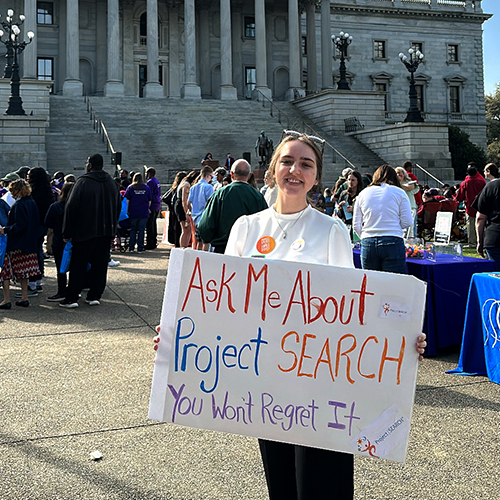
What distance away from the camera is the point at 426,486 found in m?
3.70

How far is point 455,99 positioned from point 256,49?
983 inches

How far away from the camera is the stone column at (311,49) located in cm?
5134

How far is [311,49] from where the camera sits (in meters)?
51.5

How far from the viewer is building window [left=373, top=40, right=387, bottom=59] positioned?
58441 mm

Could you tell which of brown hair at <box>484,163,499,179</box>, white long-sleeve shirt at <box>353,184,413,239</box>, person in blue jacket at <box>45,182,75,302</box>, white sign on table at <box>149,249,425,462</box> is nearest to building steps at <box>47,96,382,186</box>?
brown hair at <box>484,163,499,179</box>

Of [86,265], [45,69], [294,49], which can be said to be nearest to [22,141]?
[45,69]

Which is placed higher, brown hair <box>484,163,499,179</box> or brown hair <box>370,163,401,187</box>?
brown hair <box>484,163,499,179</box>

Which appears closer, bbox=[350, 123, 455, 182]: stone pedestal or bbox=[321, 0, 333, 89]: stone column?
bbox=[350, 123, 455, 182]: stone pedestal

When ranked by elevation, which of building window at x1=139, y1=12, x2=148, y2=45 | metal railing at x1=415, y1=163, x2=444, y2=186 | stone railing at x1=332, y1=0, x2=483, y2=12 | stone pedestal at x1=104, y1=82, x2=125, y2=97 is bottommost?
metal railing at x1=415, y1=163, x2=444, y2=186

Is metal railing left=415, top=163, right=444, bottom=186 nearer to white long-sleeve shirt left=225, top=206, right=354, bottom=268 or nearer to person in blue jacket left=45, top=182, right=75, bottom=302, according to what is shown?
person in blue jacket left=45, top=182, right=75, bottom=302

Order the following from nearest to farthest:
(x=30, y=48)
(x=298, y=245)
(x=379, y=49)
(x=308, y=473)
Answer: (x=308, y=473), (x=298, y=245), (x=30, y=48), (x=379, y=49)

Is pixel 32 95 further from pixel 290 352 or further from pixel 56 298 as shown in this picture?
pixel 290 352

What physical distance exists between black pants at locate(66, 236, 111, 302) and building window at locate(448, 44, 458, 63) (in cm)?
5931

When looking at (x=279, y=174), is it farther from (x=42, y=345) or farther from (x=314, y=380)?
(x=42, y=345)
